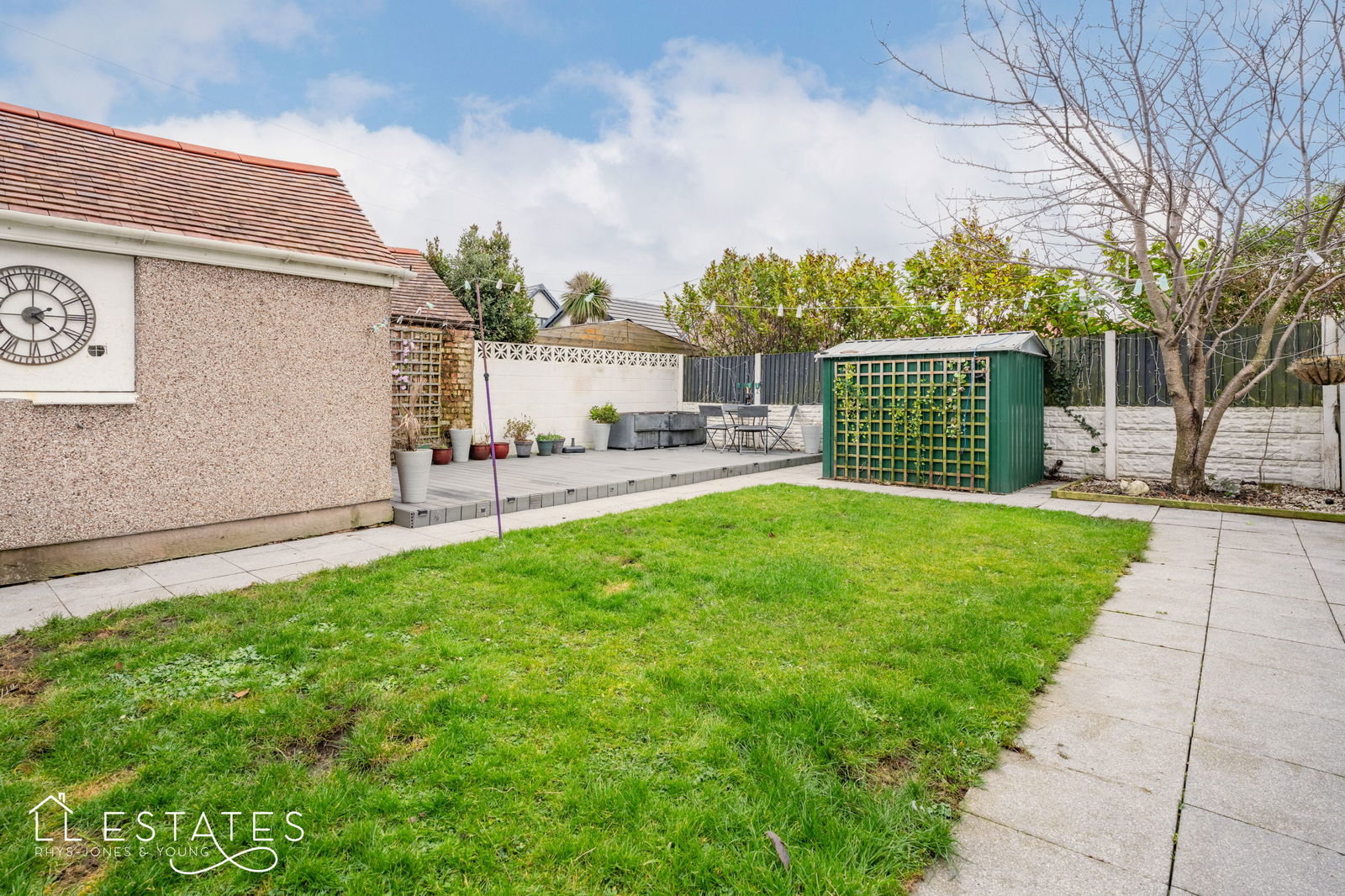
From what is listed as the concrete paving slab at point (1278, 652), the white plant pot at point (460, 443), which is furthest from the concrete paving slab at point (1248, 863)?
the white plant pot at point (460, 443)

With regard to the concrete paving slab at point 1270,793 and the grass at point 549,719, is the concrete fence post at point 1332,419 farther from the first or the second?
the concrete paving slab at point 1270,793

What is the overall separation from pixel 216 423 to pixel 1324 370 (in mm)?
9269

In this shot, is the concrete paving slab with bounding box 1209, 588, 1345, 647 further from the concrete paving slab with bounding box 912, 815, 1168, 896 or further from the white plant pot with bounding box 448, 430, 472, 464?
the white plant pot with bounding box 448, 430, 472, 464

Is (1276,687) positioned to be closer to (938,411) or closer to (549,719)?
(549,719)

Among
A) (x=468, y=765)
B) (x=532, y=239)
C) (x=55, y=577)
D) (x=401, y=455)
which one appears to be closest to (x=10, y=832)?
(x=468, y=765)

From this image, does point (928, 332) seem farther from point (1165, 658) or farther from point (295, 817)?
point (295, 817)

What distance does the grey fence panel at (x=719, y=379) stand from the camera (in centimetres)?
1311

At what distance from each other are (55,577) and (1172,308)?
32.5 ft

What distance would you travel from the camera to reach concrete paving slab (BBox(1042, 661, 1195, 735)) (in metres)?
2.40

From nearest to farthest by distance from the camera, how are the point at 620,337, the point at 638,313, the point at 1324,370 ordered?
the point at 1324,370 → the point at 620,337 → the point at 638,313

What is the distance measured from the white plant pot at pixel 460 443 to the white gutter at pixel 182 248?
4487 mm

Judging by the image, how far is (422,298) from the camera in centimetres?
1091
